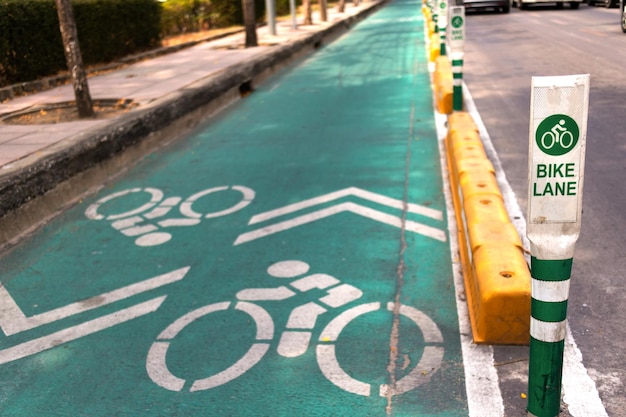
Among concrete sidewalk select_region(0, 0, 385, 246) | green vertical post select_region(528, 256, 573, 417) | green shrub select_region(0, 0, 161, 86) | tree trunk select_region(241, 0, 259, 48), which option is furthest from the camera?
tree trunk select_region(241, 0, 259, 48)

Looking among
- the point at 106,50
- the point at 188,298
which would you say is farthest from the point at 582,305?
the point at 106,50

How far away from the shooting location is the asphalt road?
3467 mm

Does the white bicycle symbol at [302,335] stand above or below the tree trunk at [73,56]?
below

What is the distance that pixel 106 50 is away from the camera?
15453 millimetres

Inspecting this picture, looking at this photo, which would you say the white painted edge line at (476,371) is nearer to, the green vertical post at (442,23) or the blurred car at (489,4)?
the green vertical post at (442,23)

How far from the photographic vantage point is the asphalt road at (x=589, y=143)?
3.47 metres

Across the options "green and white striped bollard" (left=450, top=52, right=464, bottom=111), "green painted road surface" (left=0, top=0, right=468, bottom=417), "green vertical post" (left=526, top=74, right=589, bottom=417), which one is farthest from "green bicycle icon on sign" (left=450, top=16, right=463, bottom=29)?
"green vertical post" (left=526, top=74, right=589, bottom=417)

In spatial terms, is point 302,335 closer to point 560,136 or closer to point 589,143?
point 560,136

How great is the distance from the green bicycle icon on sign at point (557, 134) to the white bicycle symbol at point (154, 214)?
3.70 metres

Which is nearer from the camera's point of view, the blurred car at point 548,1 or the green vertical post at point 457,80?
the green vertical post at point 457,80

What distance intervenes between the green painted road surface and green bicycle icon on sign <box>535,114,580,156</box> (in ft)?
4.44

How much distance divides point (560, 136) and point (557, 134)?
1cm

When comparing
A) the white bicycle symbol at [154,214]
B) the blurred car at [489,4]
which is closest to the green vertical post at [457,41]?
the white bicycle symbol at [154,214]

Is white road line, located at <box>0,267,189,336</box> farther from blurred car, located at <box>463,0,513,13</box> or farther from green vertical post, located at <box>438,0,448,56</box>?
blurred car, located at <box>463,0,513,13</box>
